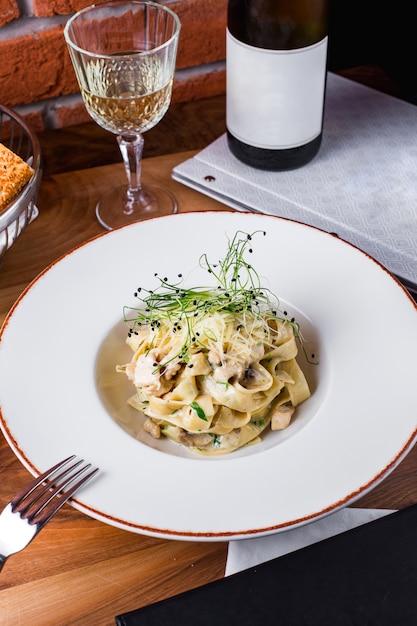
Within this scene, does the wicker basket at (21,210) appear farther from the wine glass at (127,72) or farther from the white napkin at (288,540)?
the white napkin at (288,540)

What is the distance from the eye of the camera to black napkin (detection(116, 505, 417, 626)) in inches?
30.9

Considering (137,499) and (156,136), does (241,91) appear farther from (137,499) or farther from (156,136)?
(137,499)

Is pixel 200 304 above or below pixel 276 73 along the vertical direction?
below

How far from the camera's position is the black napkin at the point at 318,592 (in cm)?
78

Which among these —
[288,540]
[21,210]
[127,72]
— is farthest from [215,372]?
[127,72]

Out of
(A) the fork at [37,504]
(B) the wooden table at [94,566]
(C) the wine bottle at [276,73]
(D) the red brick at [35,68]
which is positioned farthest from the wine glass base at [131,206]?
(A) the fork at [37,504]

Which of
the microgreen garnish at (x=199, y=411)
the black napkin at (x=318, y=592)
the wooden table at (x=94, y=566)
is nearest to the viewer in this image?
the black napkin at (x=318, y=592)

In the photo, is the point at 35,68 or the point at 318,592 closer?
the point at 318,592

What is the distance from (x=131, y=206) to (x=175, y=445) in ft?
1.90

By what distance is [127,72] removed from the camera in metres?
1.25

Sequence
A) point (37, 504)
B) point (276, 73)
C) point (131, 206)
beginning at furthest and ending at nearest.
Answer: point (131, 206), point (276, 73), point (37, 504)

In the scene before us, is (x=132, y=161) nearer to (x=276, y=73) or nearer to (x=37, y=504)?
(x=276, y=73)

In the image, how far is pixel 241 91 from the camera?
4.52ft

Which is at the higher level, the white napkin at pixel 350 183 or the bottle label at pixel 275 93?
the bottle label at pixel 275 93
